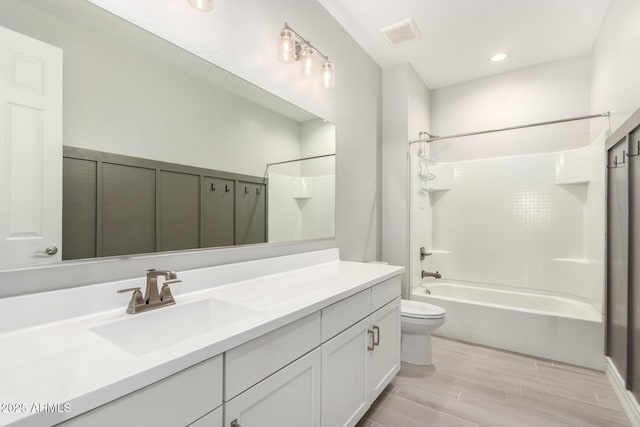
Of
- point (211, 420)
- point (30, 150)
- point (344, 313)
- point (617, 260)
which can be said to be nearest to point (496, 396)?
point (617, 260)

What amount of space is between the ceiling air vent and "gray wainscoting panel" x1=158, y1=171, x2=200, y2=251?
2.06 m

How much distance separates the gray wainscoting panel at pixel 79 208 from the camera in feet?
3.18

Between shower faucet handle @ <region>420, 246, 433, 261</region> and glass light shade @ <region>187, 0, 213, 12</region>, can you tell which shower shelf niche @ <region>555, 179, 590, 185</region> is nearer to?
shower faucet handle @ <region>420, 246, 433, 261</region>

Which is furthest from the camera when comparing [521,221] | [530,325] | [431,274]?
[431,274]

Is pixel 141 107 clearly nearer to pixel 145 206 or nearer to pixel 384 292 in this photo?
pixel 145 206

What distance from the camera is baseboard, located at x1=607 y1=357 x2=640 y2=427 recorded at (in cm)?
160

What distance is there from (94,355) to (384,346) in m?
1.49

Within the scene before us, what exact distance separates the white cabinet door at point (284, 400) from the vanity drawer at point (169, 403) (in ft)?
0.31

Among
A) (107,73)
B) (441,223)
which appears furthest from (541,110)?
(107,73)

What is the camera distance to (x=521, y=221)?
310 centimetres

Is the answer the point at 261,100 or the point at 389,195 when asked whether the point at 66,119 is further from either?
the point at 389,195

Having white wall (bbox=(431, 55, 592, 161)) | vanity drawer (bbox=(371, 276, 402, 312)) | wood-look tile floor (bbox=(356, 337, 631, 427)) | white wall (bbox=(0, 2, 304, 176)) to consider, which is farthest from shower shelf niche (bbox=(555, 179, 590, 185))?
white wall (bbox=(0, 2, 304, 176))

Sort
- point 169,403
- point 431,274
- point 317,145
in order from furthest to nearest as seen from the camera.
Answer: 1. point 431,274
2. point 317,145
3. point 169,403

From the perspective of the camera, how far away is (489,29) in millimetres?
2459
